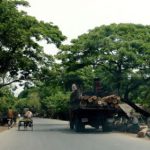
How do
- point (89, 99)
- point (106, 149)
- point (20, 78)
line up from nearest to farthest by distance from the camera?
point (106, 149) → point (89, 99) → point (20, 78)

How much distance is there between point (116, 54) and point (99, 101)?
8.27 metres

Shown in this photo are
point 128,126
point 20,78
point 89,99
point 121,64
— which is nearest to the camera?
point 89,99

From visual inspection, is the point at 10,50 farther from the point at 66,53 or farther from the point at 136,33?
the point at 136,33

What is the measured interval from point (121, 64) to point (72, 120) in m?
6.60

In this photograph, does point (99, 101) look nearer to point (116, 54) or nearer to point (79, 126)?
point (79, 126)

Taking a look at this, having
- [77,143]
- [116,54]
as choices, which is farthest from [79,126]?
[77,143]

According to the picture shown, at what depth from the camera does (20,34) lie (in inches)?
1347

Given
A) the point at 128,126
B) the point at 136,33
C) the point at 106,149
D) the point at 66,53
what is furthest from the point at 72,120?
the point at 106,149

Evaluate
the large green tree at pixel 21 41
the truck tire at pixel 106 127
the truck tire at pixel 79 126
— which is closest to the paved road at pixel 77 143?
the truck tire at pixel 106 127

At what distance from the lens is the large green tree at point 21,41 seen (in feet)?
108

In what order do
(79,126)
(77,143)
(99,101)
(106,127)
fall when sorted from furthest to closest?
(79,126)
(106,127)
(99,101)
(77,143)

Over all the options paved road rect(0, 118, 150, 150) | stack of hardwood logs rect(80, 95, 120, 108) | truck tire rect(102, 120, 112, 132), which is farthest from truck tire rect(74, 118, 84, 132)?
paved road rect(0, 118, 150, 150)

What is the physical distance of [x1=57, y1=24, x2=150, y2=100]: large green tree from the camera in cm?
3506

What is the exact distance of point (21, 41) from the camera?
3512cm
